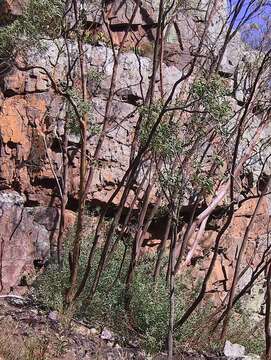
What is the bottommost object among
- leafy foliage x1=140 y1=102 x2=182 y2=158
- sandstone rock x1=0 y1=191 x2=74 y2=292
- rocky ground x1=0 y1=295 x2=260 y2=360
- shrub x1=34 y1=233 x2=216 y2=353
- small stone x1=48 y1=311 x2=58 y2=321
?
rocky ground x1=0 y1=295 x2=260 y2=360

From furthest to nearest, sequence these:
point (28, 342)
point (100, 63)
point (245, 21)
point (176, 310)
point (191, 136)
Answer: point (100, 63), point (245, 21), point (176, 310), point (191, 136), point (28, 342)

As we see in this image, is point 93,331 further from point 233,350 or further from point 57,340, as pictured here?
point 233,350

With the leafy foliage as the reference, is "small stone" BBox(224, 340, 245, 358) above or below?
below

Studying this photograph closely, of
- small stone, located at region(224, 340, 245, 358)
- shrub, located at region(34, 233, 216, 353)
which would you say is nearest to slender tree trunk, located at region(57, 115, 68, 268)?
shrub, located at region(34, 233, 216, 353)

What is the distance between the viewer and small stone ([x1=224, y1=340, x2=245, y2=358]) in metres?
8.45

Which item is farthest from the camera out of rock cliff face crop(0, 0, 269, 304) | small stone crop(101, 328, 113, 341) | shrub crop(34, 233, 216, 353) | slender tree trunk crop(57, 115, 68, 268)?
rock cliff face crop(0, 0, 269, 304)

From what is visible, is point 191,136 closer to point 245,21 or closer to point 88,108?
point 88,108

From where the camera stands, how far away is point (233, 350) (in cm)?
859

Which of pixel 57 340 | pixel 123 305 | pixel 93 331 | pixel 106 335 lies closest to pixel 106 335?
pixel 106 335

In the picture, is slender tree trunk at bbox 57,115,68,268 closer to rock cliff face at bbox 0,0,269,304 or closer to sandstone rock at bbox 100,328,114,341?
rock cliff face at bbox 0,0,269,304

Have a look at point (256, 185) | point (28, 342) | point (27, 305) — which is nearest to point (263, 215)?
point (256, 185)

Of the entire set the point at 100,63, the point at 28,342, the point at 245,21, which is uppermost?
the point at 245,21

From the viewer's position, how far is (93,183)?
35.3 feet

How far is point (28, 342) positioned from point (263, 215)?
7375 mm
